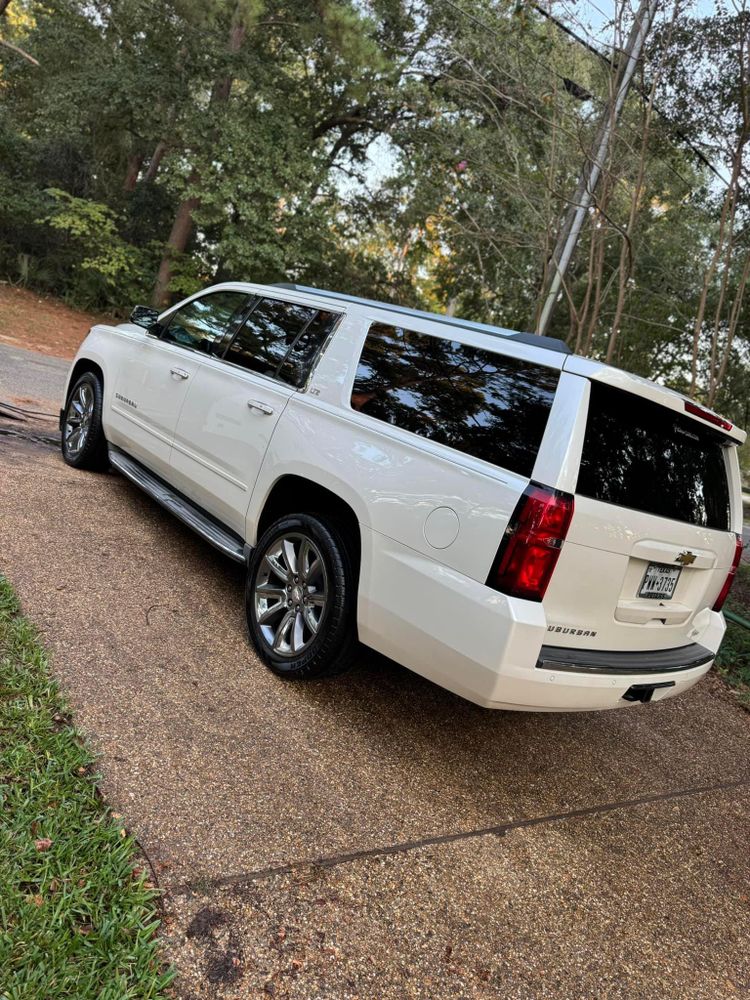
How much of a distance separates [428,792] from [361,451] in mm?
1516

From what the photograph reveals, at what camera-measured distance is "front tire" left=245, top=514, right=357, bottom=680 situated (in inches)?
134

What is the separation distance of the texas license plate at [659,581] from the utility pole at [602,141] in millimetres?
5191

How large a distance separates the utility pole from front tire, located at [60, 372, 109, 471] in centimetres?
492

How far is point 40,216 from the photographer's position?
63.8ft

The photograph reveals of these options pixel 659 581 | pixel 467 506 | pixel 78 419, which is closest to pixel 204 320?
pixel 78 419

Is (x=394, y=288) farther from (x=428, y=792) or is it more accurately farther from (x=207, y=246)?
(x=428, y=792)

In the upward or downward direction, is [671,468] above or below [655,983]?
Result: above

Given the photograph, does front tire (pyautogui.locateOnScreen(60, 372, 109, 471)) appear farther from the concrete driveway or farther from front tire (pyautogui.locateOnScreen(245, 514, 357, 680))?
front tire (pyautogui.locateOnScreen(245, 514, 357, 680))

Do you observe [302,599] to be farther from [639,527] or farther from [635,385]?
[635,385]

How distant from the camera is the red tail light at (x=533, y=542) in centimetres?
276

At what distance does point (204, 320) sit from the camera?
4914 mm

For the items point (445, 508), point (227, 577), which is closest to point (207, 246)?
point (227, 577)

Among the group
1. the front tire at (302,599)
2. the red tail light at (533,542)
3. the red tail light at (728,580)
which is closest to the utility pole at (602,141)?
the red tail light at (728,580)

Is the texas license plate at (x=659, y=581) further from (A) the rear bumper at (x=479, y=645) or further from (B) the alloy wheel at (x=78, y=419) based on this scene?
(B) the alloy wheel at (x=78, y=419)
